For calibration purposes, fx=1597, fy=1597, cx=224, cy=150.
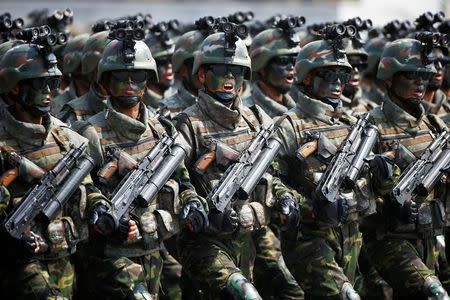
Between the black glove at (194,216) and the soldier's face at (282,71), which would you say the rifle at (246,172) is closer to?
the black glove at (194,216)

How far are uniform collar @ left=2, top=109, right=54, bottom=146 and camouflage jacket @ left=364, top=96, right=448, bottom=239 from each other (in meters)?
3.94

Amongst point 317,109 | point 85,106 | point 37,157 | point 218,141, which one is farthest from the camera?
point 85,106

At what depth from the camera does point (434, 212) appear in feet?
54.3

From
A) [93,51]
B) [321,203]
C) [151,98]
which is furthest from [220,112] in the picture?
[151,98]

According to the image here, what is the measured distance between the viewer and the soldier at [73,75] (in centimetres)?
1873

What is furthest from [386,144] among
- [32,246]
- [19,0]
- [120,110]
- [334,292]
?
[19,0]

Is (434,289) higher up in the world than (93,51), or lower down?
lower down

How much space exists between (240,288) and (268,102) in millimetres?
4251

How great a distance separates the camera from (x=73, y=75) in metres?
18.9

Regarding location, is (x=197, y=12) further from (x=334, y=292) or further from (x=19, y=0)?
(x=334, y=292)

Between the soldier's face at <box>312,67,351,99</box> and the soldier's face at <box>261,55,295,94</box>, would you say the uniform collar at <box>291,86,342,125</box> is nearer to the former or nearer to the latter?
the soldier's face at <box>312,67,351,99</box>

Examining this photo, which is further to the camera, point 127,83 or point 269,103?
point 269,103

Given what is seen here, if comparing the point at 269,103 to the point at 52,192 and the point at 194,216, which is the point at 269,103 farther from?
the point at 52,192

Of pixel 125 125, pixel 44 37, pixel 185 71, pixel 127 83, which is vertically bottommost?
pixel 185 71
